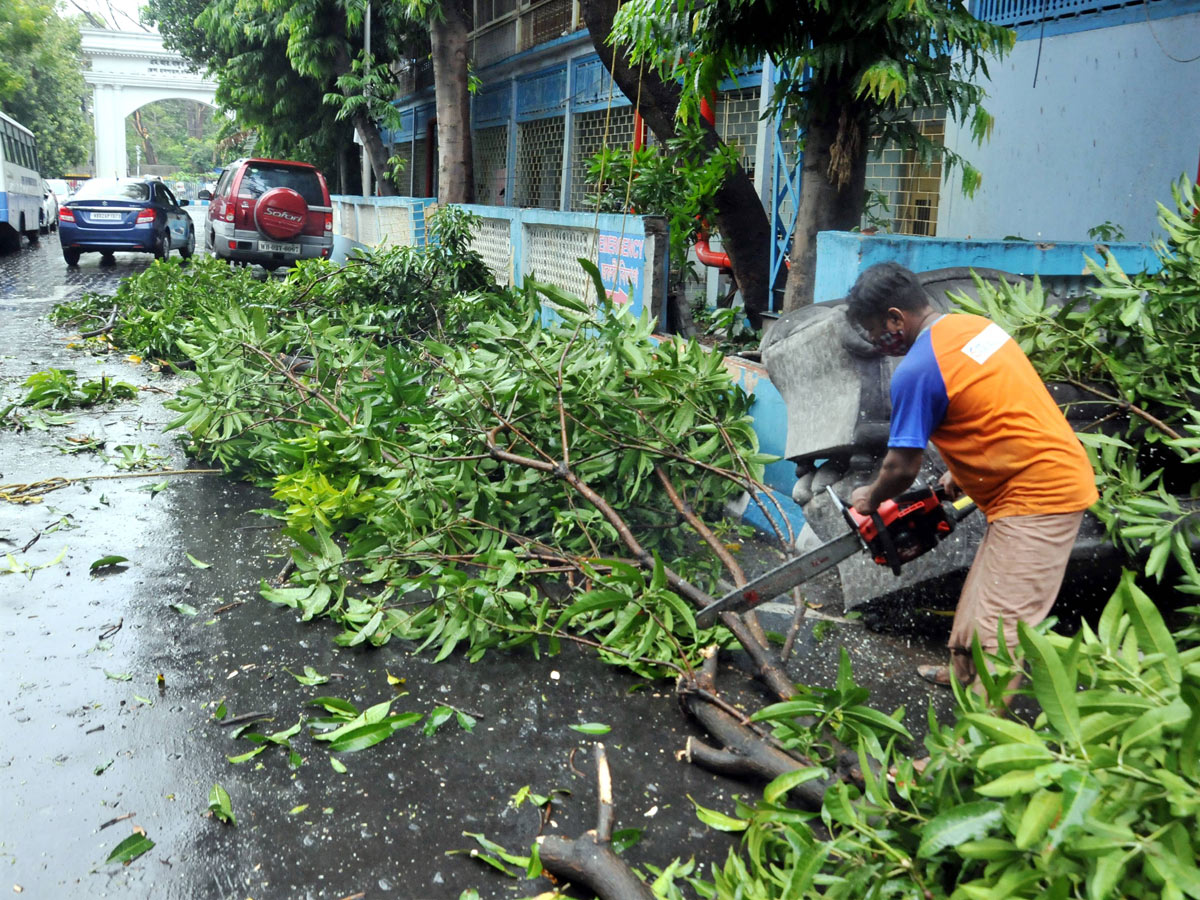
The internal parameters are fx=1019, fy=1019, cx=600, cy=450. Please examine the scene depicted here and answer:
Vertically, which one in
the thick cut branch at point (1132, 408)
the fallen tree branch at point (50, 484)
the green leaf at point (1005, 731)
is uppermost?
the thick cut branch at point (1132, 408)

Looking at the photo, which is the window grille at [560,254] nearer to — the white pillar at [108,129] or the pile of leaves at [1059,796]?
the pile of leaves at [1059,796]

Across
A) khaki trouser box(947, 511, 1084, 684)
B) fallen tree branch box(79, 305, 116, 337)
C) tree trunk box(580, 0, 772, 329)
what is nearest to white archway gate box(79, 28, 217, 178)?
Result: fallen tree branch box(79, 305, 116, 337)

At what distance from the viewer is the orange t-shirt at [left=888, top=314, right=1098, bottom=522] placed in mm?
3229

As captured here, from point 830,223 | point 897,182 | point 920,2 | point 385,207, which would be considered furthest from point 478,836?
point 385,207

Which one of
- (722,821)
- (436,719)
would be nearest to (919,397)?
(722,821)

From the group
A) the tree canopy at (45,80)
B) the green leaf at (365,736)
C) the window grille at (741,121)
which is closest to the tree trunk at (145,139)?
the tree canopy at (45,80)

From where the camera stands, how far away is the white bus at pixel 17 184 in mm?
23516

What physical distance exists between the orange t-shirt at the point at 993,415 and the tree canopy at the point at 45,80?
3914cm

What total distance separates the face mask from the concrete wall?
4.37m

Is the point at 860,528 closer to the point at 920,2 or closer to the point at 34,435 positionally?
the point at 920,2

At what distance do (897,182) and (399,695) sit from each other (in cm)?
758

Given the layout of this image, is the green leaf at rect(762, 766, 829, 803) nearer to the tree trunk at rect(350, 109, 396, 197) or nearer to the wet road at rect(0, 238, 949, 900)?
the wet road at rect(0, 238, 949, 900)

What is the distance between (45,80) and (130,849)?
55481mm

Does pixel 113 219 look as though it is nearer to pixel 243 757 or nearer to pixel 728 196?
pixel 728 196
